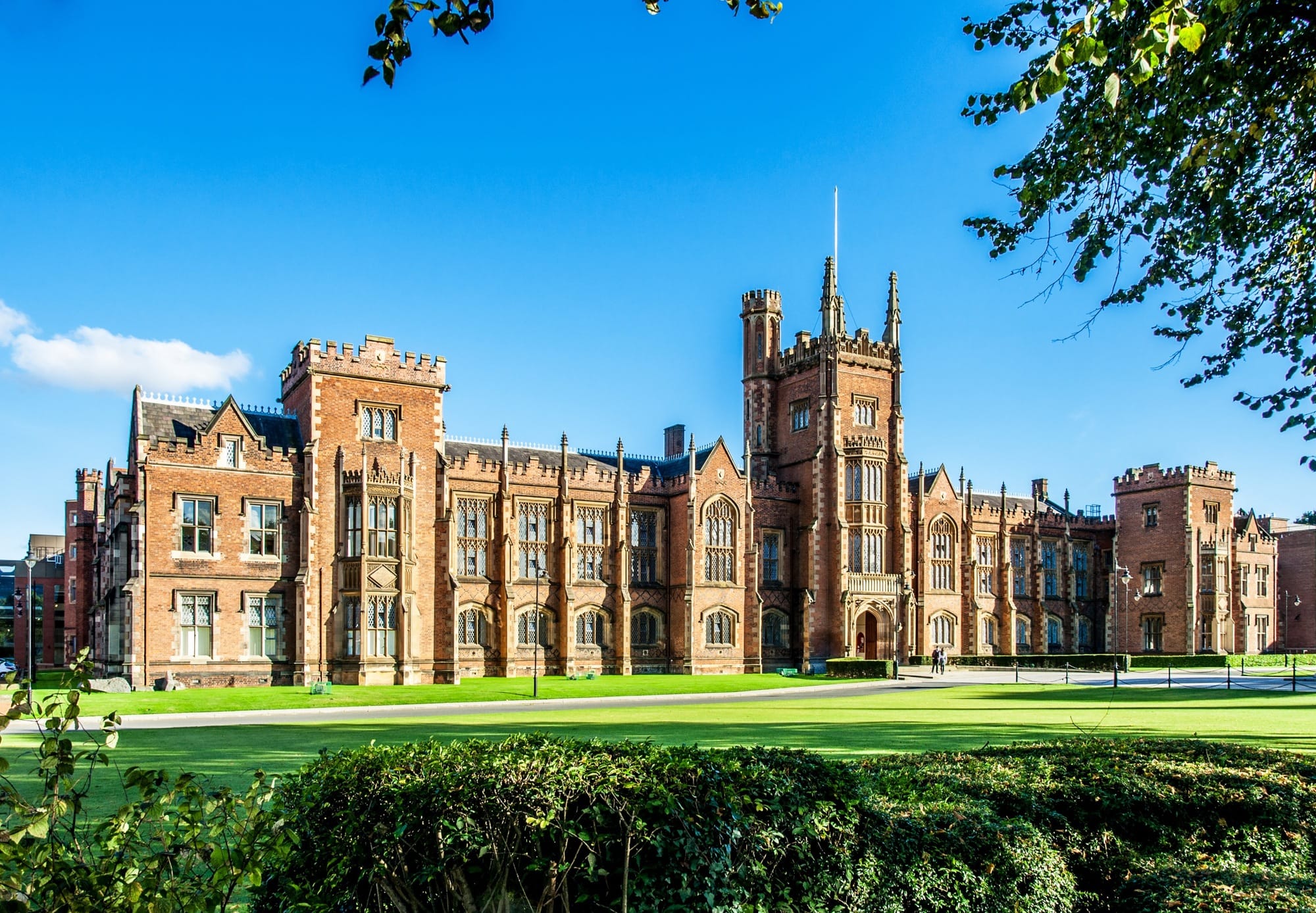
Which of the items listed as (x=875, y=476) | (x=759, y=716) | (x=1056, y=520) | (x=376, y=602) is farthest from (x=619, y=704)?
(x=1056, y=520)

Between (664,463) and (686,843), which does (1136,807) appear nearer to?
(686,843)

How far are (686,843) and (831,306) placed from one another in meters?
56.1

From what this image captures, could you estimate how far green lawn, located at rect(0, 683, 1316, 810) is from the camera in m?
18.1

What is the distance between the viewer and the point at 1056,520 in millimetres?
71812

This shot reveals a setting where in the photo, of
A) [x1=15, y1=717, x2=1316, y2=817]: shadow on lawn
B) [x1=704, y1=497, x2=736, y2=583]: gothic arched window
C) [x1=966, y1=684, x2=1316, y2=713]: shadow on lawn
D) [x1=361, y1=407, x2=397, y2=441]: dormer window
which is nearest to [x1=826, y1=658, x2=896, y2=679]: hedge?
[x1=704, y1=497, x2=736, y2=583]: gothic arched window

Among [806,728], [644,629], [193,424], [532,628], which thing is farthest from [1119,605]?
[193,424]

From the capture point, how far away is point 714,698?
1420 inches

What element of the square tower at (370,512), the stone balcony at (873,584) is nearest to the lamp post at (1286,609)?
the stone balcony at (873,584)

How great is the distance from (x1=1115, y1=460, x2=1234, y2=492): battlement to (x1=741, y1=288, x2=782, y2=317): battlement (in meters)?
28.1

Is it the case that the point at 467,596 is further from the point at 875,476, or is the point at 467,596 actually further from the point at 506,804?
the point at 506,804

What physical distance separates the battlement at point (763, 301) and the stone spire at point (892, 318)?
21.8 ft

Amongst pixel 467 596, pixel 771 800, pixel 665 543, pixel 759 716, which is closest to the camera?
pixel 771 800

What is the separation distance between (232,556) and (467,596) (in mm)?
11147

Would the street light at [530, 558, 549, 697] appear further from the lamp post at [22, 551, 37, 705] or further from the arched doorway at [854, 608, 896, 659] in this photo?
the lamp post at [22, 551, 37, 705]
